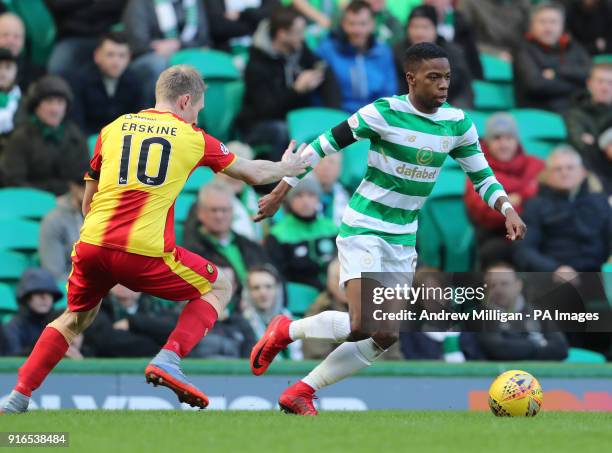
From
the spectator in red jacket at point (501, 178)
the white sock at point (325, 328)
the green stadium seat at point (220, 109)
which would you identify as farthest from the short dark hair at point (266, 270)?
the white sock at point (325, 328)

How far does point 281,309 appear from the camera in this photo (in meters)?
12.3

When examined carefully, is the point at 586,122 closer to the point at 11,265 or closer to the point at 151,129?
the point at 11,265

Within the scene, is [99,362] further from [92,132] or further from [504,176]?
[504,176]

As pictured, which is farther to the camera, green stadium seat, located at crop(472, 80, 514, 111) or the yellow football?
green stadium seat, located at crop(472, 80, 514, 111)

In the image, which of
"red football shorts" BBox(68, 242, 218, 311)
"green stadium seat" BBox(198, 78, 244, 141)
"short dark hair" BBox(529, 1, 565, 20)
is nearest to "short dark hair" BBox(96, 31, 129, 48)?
"green stadium seat" BBox(198, 78, 244, 141)

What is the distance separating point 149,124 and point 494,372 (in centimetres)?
437

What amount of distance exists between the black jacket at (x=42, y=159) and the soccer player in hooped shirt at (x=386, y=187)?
5003mm

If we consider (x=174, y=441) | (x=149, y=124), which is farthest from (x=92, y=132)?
(x=174, y=441)

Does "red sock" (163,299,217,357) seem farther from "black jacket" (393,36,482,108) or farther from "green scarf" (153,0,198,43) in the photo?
"black jacket" (393,36,482,108)

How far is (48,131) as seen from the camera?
1311cm

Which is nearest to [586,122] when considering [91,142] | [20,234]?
[91,142]

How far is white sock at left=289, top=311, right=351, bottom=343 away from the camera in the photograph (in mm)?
8523

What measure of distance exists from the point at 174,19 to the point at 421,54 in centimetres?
685

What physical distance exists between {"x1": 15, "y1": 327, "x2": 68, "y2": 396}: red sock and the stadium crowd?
3248 millimetres
